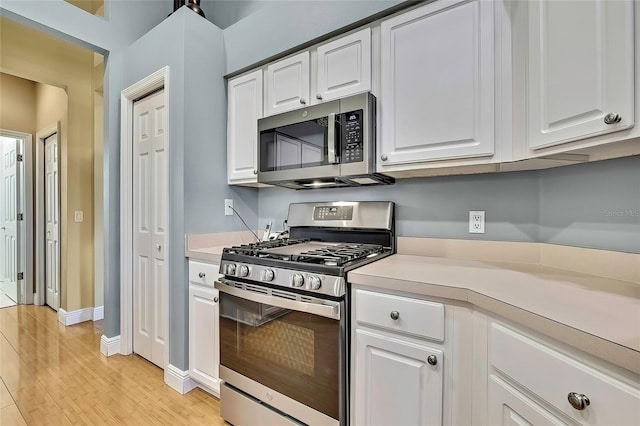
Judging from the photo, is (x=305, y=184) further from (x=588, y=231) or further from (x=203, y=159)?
(x=588, y=231)

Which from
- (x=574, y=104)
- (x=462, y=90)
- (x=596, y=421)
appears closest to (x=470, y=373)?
(x=596, y=421)

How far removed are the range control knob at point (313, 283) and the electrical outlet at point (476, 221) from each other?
90 cm

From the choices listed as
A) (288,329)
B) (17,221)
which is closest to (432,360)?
(288,329)

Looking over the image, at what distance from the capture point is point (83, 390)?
192 centimetres

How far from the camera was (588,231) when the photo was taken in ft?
4.02

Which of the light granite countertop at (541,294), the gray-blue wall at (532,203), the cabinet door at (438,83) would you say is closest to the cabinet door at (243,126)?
the gray-blue wall at (532,203)

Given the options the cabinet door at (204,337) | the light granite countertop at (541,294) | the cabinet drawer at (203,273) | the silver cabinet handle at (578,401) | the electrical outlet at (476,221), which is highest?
the electrical outlet at (476,221)

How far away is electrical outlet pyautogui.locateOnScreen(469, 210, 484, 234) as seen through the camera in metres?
1.58

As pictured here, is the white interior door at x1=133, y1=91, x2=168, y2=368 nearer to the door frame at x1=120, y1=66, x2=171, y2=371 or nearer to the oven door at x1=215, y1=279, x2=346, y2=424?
the door frame at x1=120, y1=66, x2=171, y2=371

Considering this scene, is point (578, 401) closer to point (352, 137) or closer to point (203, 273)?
point (352, 137)

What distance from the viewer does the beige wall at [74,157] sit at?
293cm

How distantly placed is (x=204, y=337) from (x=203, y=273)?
39 cm

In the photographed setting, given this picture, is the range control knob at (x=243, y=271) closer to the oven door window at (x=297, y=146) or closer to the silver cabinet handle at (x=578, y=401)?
the oven door window at (x=297, y=146)

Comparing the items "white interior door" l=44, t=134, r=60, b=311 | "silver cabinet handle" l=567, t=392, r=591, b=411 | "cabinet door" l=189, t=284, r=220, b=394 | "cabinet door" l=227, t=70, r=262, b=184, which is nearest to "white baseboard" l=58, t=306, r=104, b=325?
"white interior door" l=44, t=134, r=60, b=311
